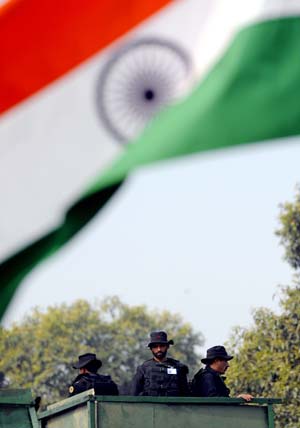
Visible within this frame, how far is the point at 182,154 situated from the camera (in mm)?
4102

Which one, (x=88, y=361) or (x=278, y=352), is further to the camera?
(x=278, y=352)

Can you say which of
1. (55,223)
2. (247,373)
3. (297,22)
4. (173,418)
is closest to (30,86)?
(55,223)

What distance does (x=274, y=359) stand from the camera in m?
28.1

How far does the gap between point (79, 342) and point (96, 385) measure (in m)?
48.9

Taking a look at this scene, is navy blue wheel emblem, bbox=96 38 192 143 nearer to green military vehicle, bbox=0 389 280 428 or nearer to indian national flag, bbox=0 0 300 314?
indian national flag, bbox=0 0 300 314

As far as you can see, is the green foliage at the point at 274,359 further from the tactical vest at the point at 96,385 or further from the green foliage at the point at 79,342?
the green foliage at the point at 79,342

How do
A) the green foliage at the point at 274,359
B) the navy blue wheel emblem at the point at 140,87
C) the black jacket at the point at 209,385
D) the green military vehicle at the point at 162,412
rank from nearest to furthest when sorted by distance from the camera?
the navy blue wheel emblem at the point at 140,87
the green military vehicle at the point at 162,412
the black jacket at the point at 209,385
the green foliage at the point at 274,359

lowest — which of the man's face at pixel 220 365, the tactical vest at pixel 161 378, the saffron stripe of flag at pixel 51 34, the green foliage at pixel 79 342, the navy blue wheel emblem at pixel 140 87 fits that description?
the navy blue wheel emblem at pixel 140 87

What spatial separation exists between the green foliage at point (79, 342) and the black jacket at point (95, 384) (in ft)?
135

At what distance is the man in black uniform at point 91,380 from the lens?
35.1 feet

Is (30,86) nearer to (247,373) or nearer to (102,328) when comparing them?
(247,373)

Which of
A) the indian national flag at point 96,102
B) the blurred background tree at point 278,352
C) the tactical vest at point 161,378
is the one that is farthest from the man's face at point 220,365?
the blurred background tree at point 278,352

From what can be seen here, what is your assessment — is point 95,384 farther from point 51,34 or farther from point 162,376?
point 51,34

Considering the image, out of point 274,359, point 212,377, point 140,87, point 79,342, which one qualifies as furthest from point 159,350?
point 79,342
